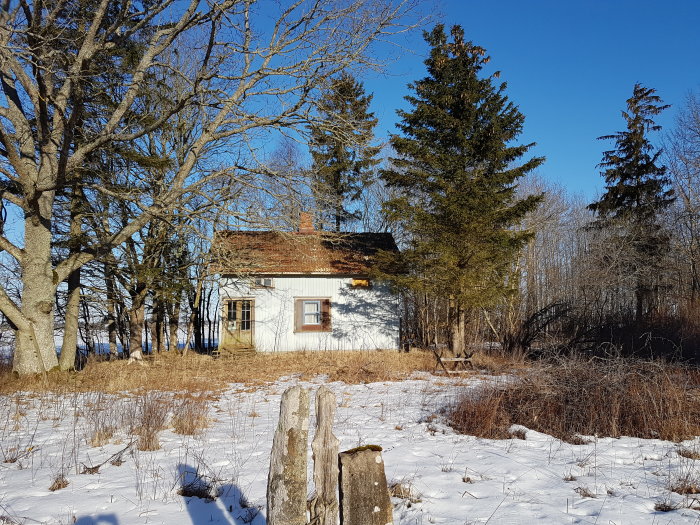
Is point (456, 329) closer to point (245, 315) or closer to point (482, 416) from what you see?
point (245, 315)

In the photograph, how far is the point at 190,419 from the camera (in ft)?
21.5

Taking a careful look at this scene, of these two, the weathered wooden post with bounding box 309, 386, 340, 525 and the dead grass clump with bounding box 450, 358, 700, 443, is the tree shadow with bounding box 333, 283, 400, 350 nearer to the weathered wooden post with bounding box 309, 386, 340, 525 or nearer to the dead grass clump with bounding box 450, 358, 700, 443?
the dead grass clump with bounding box 450, 358, 700, 443

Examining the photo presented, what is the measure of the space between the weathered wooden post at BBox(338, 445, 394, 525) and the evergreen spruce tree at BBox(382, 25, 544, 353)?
503 inches

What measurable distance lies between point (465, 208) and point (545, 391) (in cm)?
812

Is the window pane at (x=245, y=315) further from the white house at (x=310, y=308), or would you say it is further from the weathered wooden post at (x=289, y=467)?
→ the weathered wooden post at (x=289, y=467)

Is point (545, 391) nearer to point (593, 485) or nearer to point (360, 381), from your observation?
point (593, 485)

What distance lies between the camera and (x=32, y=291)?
35.3ft

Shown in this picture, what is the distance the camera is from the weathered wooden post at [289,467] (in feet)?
7.61

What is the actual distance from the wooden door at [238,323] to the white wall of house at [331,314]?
24 centimetres

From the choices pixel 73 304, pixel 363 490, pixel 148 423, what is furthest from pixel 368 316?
pixel 363 490

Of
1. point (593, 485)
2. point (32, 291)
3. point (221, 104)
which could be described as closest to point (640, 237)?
point (221, 104)

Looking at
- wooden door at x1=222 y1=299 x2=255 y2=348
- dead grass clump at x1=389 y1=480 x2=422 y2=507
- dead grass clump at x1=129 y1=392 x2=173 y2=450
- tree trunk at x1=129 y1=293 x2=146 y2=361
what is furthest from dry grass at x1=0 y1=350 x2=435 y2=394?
A: dead grass clump at x1=389 y1=480 x2=422 y2=507

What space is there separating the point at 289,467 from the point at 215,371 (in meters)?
12.0

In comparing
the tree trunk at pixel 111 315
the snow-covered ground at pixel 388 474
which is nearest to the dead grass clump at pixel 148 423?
the snow-covered ground at pixel 388 474
